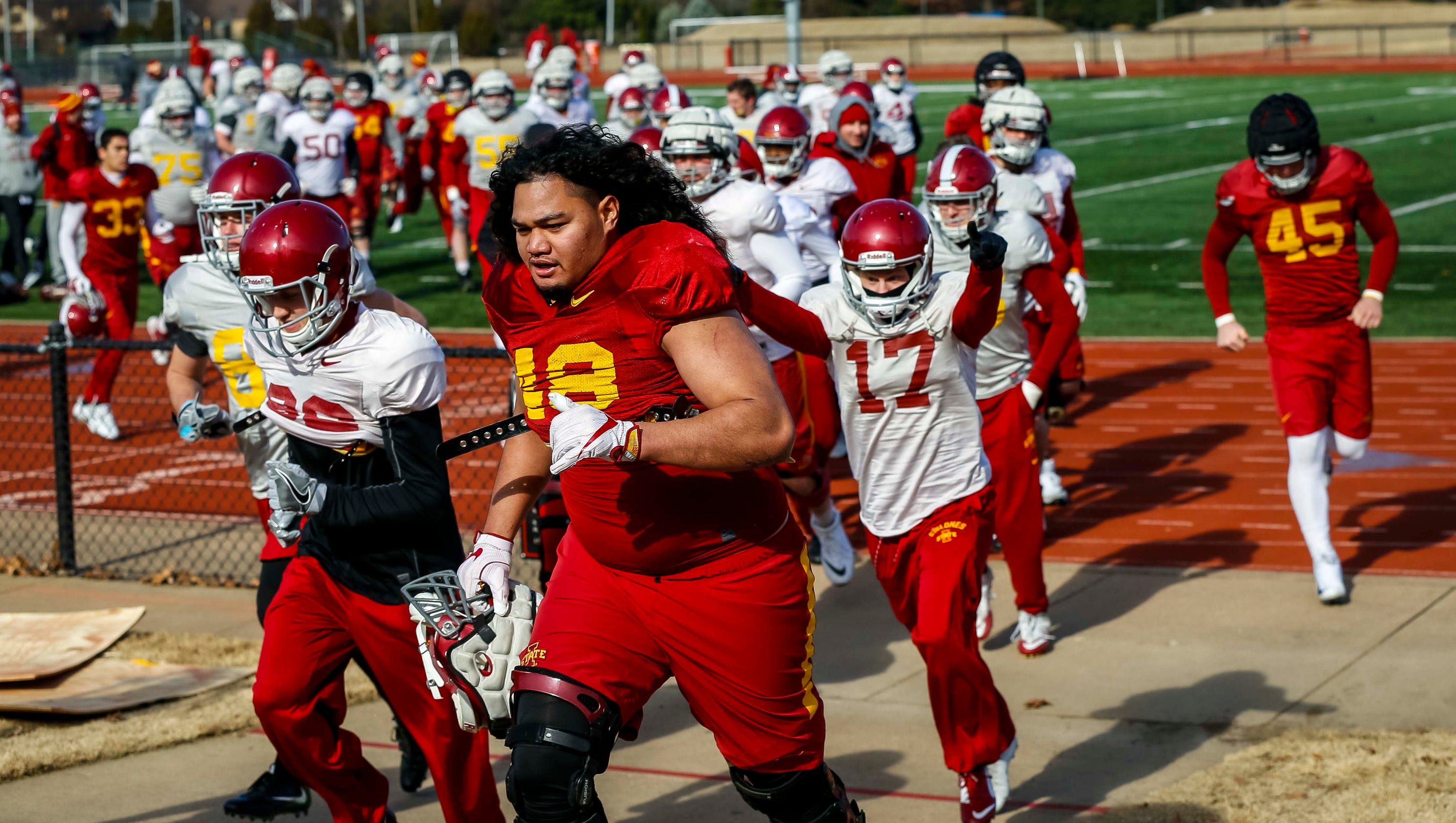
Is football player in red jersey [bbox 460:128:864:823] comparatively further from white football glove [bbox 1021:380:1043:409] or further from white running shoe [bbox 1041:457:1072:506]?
white running shoe [bbox 1041:457:1072:506]

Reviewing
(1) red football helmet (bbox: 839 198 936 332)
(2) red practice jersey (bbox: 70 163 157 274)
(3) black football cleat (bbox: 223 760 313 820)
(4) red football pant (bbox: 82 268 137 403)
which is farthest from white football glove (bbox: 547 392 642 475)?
(2) red practice jersey (bbox: 70 163 157 274)

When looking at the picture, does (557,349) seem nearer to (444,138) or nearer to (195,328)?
(195,328)

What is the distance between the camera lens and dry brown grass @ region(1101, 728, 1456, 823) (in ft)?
16.9

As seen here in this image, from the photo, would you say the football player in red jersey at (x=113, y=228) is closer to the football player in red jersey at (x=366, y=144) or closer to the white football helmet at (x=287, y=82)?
the football player in red jersey at (x=366, y=144)

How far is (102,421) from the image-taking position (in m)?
12.2

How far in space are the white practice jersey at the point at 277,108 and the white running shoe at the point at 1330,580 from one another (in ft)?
48.2

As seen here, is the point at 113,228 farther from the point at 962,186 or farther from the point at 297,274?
the point at 297,274

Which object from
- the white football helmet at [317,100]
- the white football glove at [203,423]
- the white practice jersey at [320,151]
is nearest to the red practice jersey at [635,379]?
the white football glove at [203,423]

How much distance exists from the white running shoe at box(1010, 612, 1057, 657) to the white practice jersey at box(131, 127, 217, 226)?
27.9 ft

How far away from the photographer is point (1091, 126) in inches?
1341

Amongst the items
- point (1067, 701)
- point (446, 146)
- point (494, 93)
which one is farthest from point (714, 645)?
point (446, 146)

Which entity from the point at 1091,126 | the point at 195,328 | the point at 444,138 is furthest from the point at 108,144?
the point at 1091,126

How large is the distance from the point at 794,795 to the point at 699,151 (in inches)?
177

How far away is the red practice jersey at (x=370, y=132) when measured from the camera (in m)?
18.6
